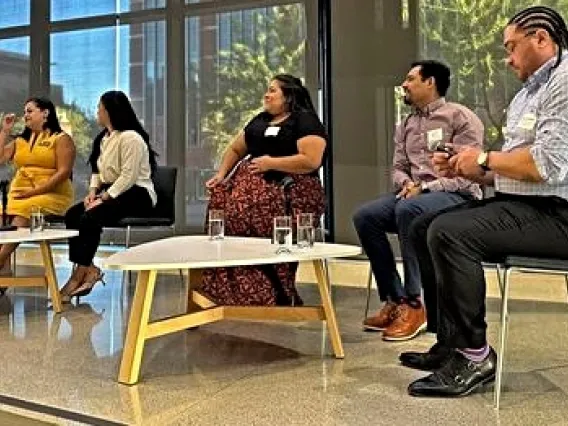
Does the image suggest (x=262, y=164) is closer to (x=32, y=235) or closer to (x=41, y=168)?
(x=32, y=235)

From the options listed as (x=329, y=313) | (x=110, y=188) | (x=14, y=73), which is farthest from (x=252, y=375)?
(x=14, y=73)

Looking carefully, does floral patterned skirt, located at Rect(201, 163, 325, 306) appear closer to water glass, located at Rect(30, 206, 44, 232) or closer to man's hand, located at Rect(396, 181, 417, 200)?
man's hand, located at Rect(396, 181, 417, 200)

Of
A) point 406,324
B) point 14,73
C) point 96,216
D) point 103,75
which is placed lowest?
point 406,324

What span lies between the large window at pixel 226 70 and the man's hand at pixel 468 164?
11.9ft

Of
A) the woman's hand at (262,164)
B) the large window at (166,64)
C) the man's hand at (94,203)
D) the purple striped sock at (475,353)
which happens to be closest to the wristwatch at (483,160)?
the purple striped sock at (475,353)

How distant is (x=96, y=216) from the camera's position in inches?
161

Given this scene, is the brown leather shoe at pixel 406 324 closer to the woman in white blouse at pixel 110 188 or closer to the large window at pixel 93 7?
the woman in white blouse at pixel 110 188

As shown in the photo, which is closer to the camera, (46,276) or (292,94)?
(292,94)

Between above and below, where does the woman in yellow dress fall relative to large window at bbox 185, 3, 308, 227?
below

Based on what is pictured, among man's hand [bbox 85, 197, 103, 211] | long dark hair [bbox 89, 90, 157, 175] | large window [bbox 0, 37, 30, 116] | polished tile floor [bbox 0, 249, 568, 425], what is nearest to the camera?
polished tile floor [bbox 0, 249, 568, 425]

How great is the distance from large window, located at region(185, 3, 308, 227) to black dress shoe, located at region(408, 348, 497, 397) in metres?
3.91

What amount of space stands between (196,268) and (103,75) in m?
4.55

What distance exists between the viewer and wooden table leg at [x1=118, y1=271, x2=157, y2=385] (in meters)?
2.40

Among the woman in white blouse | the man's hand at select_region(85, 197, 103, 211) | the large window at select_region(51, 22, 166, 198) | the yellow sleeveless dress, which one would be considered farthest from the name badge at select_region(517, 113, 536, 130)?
the large window at select_region(51, 22, 166, 198)
